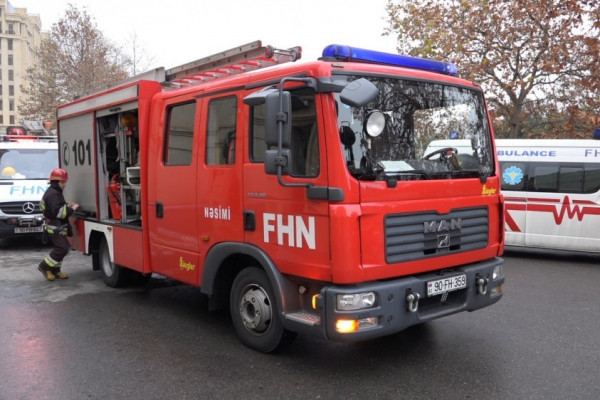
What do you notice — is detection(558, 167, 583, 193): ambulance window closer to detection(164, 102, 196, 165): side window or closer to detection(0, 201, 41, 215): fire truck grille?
detection(164, 102, 196, 165): side window

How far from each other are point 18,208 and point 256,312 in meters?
8.12

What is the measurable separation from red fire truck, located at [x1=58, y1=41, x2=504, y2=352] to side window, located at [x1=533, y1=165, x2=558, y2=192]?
5.52m

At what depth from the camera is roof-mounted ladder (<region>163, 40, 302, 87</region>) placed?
186 inches

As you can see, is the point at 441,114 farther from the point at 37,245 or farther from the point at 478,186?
the point at 37,245

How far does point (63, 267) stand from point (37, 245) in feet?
10.2

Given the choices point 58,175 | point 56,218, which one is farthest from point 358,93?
point 56,218

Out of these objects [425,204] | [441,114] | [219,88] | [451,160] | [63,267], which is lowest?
[63,267]

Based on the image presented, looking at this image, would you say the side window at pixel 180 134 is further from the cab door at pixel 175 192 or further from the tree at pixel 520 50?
the tree at pixel 520 50

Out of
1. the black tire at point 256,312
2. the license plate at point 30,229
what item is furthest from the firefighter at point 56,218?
the black tire at point 256,312

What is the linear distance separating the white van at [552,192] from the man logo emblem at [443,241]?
6.22 meters

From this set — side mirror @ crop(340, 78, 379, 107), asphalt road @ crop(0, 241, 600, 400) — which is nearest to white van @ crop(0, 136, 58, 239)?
asphalt road @ crop(0, 241, 600, 400)

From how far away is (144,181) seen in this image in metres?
5.73

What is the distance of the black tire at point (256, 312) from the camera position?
426 centimetres

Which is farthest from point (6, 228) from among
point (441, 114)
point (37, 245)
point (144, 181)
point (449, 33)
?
point (449, 33)
